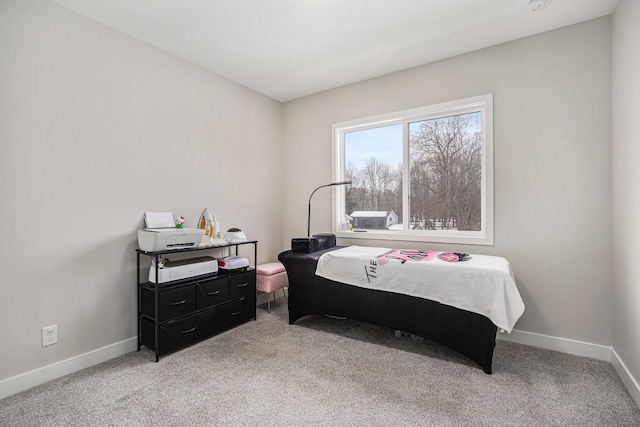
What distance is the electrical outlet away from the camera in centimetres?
206

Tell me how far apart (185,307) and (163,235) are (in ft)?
2.05

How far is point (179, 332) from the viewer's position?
2451 mm

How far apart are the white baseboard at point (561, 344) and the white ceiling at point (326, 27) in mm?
2464

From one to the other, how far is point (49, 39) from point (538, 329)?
4.22 meters

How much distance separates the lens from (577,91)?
7.78 ft

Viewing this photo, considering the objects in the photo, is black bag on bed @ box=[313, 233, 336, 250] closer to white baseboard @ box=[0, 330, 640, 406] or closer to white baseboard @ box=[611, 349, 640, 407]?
white baseboard @ box=[0, 330, 640, 406]

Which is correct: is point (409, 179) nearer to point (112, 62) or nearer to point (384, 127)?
point (384, 127)

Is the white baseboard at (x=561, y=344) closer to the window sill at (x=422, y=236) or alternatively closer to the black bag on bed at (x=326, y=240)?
the window sill at (x=422, y=236)

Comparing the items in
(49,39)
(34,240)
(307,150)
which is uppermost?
(49,39)

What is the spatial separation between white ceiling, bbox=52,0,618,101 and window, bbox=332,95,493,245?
551 millimetres

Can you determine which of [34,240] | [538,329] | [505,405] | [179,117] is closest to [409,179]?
Result: [538,329]

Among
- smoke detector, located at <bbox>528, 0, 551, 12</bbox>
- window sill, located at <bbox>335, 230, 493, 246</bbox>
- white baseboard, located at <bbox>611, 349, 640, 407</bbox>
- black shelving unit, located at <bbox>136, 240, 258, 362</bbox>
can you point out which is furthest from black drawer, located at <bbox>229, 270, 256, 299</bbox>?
smoke detector, located at <bbox>528, 0, 551, 12</bbox>

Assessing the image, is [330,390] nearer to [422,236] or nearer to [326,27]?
[422,236]

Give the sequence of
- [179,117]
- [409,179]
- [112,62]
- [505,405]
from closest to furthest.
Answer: [505,405] → [112,62] → [179,117] → [409,179]
